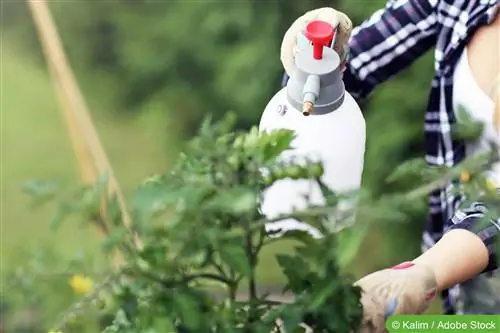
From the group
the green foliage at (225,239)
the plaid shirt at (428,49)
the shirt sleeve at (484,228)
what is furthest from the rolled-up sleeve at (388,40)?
the green foliage at (225,239)

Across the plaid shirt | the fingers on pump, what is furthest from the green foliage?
the plaid shirt

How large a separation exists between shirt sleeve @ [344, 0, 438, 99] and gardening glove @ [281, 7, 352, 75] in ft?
0.07

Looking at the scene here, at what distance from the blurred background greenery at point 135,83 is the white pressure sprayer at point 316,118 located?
0.08 meters

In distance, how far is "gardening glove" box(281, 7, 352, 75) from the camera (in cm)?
59

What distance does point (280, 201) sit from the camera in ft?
1.77

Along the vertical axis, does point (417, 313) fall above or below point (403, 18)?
below

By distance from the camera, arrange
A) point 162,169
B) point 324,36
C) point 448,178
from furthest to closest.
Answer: point 162,169, point 324,36, point 448,178

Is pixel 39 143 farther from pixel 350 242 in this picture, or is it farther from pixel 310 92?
pixel 350 242

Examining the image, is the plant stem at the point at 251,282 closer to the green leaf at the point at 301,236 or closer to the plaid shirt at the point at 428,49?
the green leaf at the point at 301,236

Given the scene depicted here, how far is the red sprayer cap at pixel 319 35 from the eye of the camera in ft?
1.73

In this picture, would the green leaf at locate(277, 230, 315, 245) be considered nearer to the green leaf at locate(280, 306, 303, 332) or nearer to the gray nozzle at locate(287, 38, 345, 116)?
the green leaf at locate(280, 306, 303, 332)

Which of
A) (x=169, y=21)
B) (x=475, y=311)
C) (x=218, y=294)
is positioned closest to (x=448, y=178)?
(x=218, y=294)

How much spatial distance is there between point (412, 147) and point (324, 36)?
17 centimetres

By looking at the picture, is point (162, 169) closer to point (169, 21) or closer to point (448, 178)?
point (169, 21)
